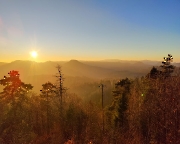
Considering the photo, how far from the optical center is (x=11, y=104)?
18.7m

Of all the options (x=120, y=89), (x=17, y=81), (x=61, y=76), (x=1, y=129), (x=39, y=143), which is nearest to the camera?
(x=1, y=129)

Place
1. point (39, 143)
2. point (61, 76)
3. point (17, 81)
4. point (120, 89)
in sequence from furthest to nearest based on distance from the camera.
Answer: point (120, 89), point (61, 76), point (39, 143), point (17, 81)

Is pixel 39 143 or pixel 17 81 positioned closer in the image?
pixel 17 81

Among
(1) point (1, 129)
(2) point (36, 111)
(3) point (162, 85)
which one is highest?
(3) point (162, 85)

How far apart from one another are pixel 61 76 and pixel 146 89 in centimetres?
1297

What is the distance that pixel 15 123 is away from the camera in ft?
60.8

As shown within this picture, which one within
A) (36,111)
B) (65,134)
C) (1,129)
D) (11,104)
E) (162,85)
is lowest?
(65,134)

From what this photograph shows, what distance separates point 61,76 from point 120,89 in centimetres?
1185

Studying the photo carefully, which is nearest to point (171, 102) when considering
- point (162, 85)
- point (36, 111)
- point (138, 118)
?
point (162, 85)

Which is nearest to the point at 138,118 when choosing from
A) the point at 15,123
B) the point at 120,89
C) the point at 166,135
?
the point at 120,89

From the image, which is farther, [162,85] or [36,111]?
[36,111]

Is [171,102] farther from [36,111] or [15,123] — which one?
[36,111]

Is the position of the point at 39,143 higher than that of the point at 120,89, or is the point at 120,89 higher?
the point at 120,89

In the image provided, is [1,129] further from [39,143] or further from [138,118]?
[138,118]
